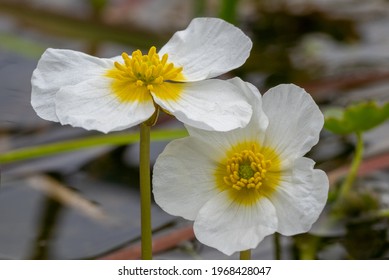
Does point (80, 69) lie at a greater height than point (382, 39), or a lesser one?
lesser

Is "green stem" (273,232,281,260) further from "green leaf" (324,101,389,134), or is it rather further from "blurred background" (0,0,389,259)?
"green leaf" (324,101,389,134)

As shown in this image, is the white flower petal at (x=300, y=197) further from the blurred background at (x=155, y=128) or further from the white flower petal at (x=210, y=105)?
the blurred background at (x=155, y=128)

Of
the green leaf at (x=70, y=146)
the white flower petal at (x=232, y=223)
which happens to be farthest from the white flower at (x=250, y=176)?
the green leaf at (x=70, y=146)

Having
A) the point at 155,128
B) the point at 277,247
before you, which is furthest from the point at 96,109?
the point at 155,128

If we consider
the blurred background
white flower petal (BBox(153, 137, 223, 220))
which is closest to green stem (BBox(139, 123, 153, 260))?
white flower petal (BBox(153, 137, 223, 220))
